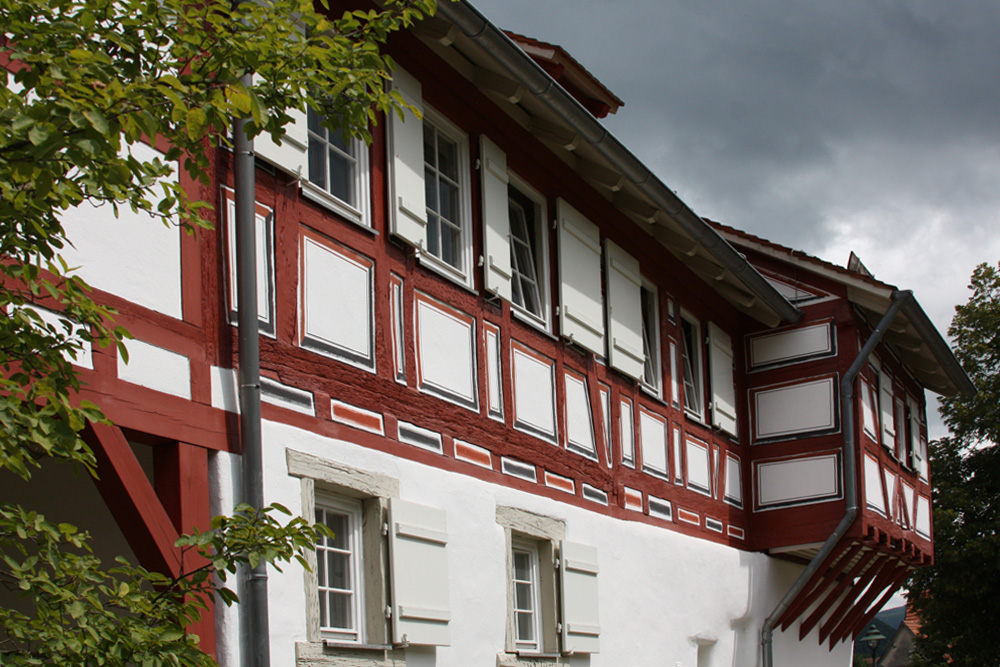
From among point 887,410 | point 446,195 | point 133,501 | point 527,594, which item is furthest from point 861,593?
point 133,501

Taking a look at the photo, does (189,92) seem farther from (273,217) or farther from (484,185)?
(484,185)

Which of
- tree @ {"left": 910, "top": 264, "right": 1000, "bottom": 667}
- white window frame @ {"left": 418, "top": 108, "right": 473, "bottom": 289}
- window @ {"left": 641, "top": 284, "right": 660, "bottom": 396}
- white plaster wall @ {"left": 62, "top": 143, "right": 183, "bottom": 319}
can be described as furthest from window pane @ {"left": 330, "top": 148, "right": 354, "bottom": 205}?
tree @ {"left": 910, "top": 264, "right": 1000, "bottom": 667}

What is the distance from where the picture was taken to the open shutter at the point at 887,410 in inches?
627

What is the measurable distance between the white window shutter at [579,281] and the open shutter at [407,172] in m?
2.10

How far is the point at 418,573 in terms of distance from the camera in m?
7.84

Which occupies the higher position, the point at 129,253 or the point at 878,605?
the point at 129,253

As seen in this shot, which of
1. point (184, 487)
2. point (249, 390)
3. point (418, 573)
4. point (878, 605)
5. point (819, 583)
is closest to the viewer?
point (184, 487)

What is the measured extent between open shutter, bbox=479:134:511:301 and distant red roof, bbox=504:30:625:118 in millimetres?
1787

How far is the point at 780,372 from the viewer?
14648 millimetres

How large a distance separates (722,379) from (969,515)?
11529mm

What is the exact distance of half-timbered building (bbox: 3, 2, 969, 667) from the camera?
6496 mm

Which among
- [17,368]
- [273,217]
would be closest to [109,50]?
[17,368]

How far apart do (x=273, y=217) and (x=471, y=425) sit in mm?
2370

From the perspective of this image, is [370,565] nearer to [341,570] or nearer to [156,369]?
[341,570]
